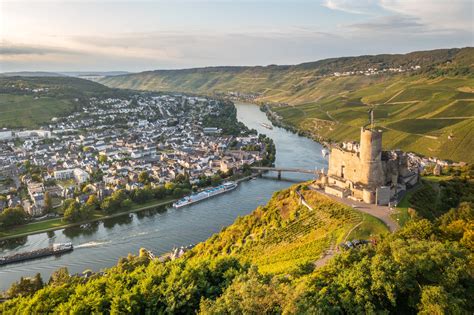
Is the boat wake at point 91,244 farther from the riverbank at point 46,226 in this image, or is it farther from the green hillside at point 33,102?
the green hillside at point 33,102

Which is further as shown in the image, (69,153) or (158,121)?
(158,121)

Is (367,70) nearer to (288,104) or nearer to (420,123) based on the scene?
(288,104)

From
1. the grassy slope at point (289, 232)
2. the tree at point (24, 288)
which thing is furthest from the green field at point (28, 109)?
the grassy slope at point (289, 232)

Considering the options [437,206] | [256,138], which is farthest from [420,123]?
[437,206]

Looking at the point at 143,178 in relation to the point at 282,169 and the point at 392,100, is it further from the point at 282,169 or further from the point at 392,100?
the point at 392,100

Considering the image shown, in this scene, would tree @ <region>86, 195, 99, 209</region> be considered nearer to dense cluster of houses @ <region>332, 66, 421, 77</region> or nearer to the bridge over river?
the bridge over river
